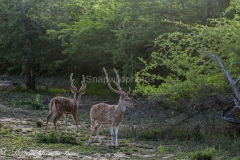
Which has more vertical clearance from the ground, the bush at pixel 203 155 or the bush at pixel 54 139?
the bush at pixel 203 155

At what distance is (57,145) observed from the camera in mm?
10023

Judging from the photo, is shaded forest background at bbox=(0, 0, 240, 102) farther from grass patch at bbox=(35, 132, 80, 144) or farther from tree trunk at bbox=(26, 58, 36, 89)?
grass patch at bbox=(35, 132, 80, 144)

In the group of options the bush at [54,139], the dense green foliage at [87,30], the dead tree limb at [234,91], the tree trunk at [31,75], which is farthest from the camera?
the tree trunk at [31,75]

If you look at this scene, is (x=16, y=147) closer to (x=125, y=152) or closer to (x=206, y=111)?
(x=125, y=152)

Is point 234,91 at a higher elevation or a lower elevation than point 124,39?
lower

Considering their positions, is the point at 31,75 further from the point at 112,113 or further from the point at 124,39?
the point at 112,113

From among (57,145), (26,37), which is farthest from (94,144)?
(26,37)

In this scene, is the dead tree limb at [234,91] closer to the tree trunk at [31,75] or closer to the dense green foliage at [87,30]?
the dense green foliage at [87,30]

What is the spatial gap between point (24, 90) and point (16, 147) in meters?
12.3

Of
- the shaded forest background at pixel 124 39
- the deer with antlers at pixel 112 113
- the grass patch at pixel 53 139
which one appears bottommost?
the grass patch at pixel 53 139

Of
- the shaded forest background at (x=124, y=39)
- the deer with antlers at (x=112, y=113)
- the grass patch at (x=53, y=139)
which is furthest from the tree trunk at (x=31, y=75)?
the deer with antlers at (x=112, y=113)

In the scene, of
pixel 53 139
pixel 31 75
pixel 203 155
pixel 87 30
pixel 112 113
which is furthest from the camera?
pixel 31 75

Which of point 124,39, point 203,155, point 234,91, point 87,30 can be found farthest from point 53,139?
point 87,30

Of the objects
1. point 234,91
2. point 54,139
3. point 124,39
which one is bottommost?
point 54,139
